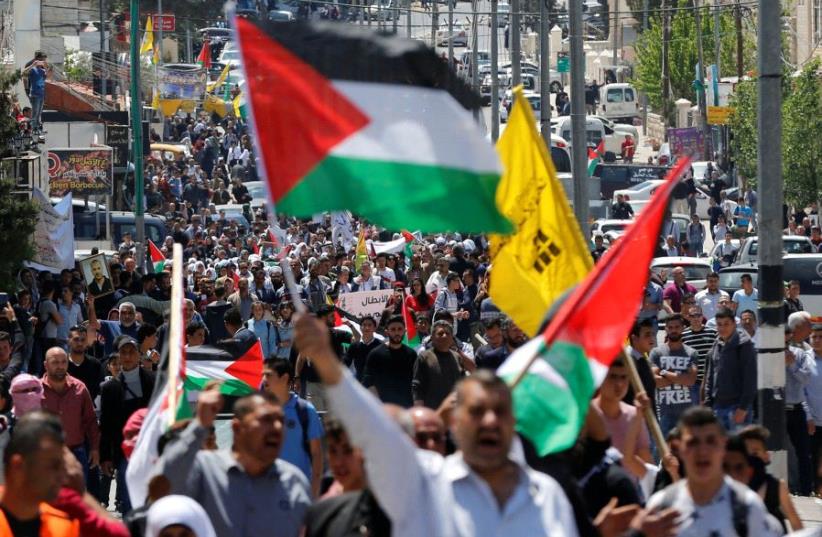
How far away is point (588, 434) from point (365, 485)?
3.87 ft

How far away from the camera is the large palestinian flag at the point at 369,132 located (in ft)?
19.7

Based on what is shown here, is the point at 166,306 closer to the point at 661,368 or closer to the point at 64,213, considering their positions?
the point at 64,213

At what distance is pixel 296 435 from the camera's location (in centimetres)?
964

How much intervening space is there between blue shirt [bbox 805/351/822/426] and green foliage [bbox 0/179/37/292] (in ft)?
32.1

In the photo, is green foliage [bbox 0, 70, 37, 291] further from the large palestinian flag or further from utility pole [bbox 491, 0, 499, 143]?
utility pole [bbox 491, 0, 499, 143]

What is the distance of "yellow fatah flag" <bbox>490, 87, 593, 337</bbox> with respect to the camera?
8.25 m

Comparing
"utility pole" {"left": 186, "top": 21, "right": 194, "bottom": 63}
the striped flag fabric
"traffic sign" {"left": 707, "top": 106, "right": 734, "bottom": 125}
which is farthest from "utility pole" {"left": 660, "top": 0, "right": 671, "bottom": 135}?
the striped flag fabric

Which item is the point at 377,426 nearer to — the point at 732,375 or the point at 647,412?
the point at 647,412

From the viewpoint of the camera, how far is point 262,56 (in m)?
6.68

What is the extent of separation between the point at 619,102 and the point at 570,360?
255 ft

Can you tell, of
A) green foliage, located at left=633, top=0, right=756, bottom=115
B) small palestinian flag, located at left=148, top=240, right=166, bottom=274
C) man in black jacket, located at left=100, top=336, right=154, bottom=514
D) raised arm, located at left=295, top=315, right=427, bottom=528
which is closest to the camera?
raised arm, located at left=295, top=315, right=427, bottom=528

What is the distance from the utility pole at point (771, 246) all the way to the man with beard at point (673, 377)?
4.50ft

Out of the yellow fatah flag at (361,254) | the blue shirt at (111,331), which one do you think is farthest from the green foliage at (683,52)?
the blue shirt at (111,331)

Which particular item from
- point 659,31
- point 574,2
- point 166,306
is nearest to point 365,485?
point 166,306
